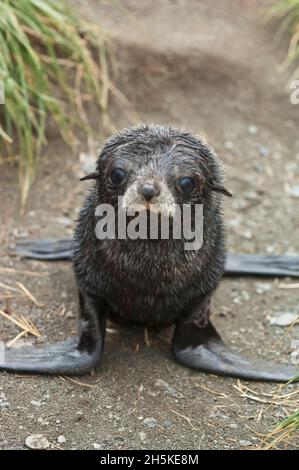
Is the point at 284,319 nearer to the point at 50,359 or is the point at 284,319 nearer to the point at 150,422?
the point at 150,422

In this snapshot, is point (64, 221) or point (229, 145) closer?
point (64, 221)

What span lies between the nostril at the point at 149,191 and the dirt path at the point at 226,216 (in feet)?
3.34

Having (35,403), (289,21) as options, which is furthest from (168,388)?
(289,21)

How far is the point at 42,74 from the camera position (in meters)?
5.60

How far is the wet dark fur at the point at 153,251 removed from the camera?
12.8 ft

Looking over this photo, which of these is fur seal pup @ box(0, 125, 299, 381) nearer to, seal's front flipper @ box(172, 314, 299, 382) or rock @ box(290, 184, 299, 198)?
seal's front flipper @ box(172, 314, 299, 382)

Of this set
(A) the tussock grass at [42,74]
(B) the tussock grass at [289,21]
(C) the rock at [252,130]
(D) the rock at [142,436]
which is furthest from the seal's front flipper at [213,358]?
(B) the tussock grass at [289,21]

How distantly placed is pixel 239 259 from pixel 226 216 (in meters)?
0.64

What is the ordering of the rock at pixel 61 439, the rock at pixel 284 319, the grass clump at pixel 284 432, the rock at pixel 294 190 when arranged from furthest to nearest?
the rock at pixel 294 190 < the rock at pixel 284 319 < the rock at pixel 61 439 < the grass clump at pixel 284 432

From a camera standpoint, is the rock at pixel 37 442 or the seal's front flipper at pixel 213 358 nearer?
the rock at pixel 37 442

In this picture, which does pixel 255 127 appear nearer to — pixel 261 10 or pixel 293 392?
pixel 261 10

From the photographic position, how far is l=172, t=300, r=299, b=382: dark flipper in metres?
4.18

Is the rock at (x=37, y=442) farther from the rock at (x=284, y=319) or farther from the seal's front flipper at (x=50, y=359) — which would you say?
the rock at (x=284, y=319)

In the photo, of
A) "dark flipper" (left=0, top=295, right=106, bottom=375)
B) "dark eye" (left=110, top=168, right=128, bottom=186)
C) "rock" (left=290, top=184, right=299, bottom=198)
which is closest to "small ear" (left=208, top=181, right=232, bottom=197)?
"dark eye" (left=110, top=168, right=128, bottom=186)
